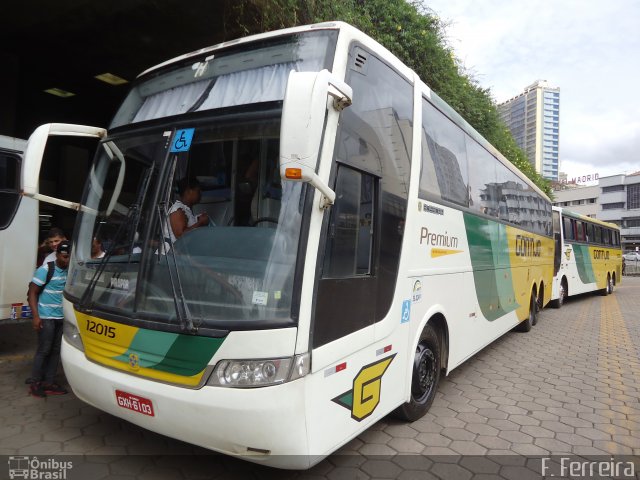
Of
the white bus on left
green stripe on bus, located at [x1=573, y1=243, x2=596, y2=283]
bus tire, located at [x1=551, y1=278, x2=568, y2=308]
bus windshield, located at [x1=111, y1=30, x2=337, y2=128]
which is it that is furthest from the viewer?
green stripe on bus, located at [x1=573, y1=243, x2=596, y2=283]

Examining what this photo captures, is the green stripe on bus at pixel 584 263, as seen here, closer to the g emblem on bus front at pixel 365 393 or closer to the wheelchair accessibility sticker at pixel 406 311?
the wheelchair accessibility sticker at pixel 406 311

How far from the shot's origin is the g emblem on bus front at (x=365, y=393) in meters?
2.87

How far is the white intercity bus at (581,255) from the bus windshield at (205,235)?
1146 cm

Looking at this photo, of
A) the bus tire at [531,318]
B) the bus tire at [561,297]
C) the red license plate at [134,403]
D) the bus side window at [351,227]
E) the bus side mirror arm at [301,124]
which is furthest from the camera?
the bus tire at [561,297]

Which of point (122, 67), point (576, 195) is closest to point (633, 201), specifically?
point (576, 195)

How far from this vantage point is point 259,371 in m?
2.47

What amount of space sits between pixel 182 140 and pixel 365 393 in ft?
7.09

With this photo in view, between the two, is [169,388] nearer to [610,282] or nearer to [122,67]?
[122,67]

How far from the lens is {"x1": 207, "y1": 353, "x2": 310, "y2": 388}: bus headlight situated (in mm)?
2443

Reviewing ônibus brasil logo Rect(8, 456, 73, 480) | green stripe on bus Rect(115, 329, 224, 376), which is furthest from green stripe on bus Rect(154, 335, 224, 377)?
ônibus brasil logo Rect(8, 456, 73, 480)

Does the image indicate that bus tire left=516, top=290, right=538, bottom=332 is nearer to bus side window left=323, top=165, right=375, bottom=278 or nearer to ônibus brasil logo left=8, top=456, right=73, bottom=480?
bus side window left=323, top=165, right=375, bottom=278

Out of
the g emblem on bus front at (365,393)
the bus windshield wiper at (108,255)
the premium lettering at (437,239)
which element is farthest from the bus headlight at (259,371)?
the premium lettering at (437,239)

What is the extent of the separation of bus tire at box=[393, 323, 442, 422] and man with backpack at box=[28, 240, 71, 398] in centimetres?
337

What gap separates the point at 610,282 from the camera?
1852 centimetres
